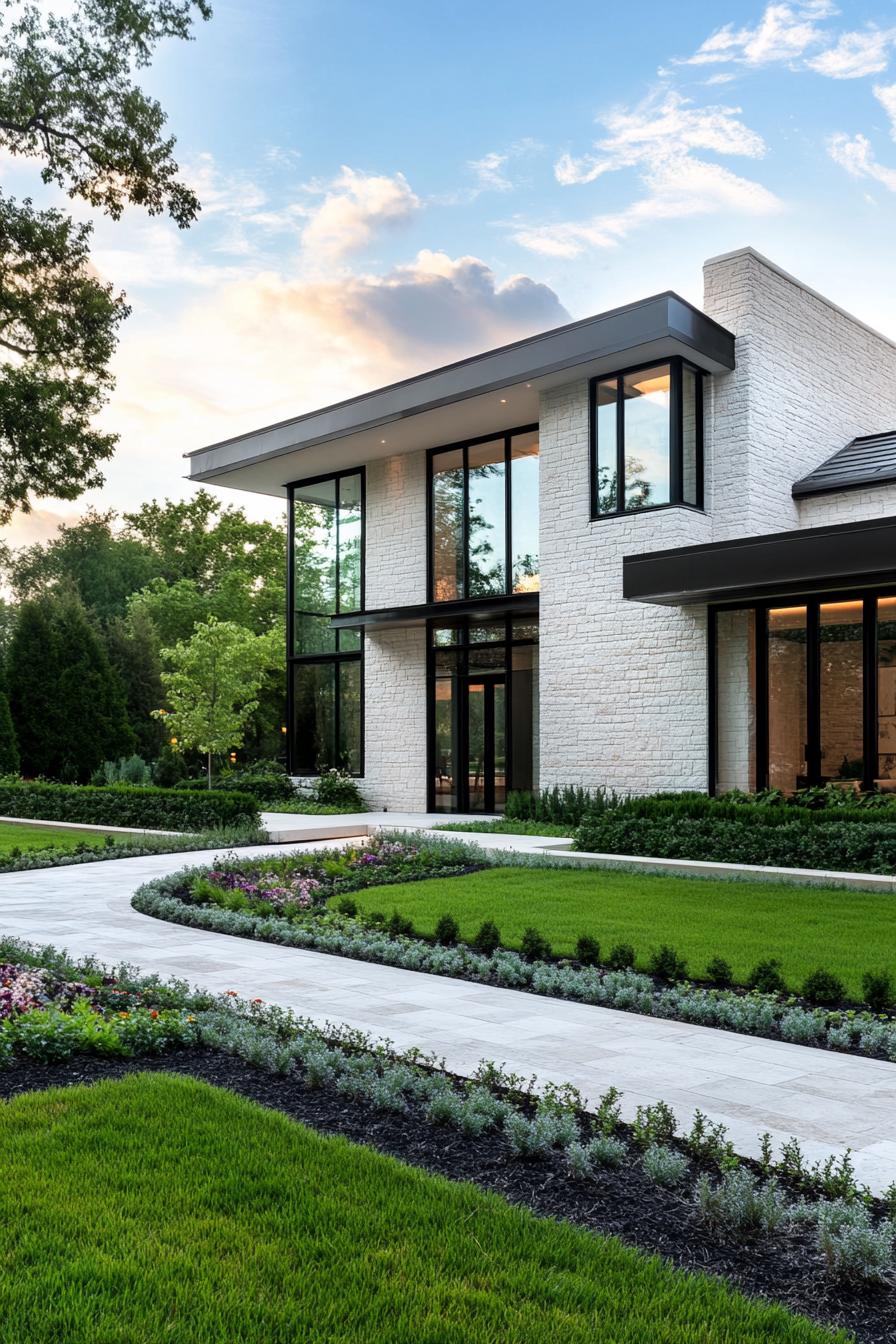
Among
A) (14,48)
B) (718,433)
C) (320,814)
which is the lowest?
(320,814)

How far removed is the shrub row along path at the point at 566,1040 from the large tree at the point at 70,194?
30.5 feet

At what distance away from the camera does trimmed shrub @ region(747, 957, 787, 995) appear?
6.72 metres

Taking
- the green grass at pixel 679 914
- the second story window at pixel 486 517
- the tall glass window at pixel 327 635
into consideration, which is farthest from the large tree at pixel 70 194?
the green grass at pixel 679 914

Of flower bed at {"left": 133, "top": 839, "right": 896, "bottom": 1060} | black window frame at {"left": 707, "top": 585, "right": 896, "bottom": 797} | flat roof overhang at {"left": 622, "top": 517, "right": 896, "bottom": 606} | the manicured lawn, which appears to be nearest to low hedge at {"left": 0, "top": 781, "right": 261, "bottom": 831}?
the manicured lawn

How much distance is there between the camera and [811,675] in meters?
15.3

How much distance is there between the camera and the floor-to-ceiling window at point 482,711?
20.0 metres

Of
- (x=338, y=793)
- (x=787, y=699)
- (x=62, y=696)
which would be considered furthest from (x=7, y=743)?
(x=787, y=699)

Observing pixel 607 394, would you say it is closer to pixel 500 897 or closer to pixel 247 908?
pixel 500 897

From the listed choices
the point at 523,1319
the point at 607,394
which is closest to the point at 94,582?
the point at 607,394

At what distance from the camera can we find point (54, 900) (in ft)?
34.7

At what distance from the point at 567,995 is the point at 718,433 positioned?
12316 mm

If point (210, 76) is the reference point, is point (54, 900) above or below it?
below

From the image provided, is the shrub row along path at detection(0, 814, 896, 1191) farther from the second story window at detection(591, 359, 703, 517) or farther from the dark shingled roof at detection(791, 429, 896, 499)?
the dark shingled roof at detection(791, 429, 896, 499)

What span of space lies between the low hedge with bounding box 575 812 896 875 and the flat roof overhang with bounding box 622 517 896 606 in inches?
125
